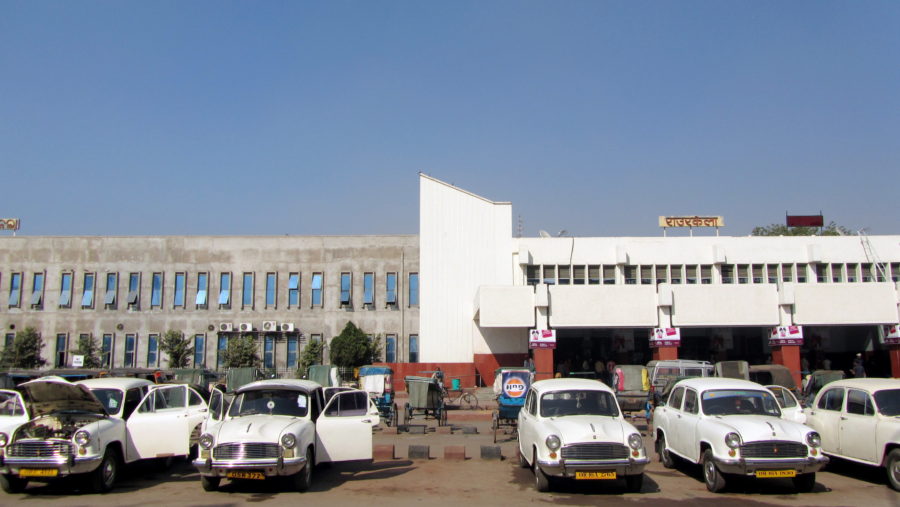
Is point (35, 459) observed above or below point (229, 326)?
below

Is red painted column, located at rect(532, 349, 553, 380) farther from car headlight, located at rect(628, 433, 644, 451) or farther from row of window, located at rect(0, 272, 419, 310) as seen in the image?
car headlight, located at rect(628, 433, 644, 451)

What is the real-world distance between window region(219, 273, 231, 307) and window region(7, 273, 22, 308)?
505 inches

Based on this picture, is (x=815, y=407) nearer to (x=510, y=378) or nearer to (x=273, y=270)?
(x=510, y=378)

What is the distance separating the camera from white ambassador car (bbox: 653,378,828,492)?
11805mm

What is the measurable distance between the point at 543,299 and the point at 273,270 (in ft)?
59.8

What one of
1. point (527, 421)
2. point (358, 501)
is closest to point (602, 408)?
point (527, 421)

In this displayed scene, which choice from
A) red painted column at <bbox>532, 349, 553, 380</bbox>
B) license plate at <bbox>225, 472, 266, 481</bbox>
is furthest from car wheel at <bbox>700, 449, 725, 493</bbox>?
red painted column at <bbox>532, 349, 553, 380</bbox>

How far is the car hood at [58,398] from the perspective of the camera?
531 inches

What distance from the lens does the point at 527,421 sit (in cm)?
1386

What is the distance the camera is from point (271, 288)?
1768 inches

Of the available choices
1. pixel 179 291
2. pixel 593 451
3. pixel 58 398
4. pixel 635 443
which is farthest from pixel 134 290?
pixel 635 443

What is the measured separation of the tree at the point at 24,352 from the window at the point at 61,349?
0.76 metres

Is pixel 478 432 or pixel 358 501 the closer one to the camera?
pixel 358 501

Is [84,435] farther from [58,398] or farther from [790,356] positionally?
[790,356]
